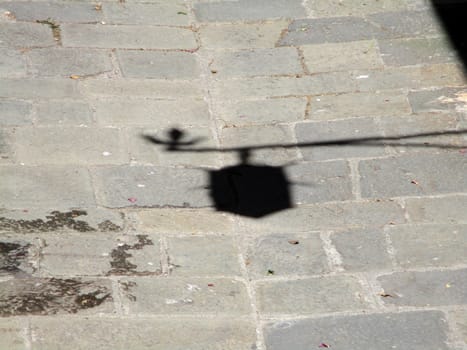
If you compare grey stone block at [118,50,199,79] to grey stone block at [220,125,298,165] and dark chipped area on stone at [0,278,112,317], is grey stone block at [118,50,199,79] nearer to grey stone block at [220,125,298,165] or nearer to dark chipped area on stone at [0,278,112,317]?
grey stone block at [220,125,298,165]

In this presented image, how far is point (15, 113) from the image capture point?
6375 mm

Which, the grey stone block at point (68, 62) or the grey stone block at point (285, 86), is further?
the grey stone block at point (68, 62)

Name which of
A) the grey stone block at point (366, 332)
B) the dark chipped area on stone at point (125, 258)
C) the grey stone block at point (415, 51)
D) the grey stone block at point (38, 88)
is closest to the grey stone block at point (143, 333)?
the grey stone block at point (366, 332)

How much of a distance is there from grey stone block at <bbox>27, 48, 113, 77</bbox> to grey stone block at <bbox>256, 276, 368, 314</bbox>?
8.37 feet

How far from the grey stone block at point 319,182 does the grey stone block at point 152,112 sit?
0.80 m

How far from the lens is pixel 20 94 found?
6.59 m

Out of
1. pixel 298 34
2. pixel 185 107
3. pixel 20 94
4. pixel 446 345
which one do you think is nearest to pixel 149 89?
pixel 185 107

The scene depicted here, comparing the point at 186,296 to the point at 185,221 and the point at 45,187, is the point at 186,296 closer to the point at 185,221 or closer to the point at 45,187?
the point at 185,221

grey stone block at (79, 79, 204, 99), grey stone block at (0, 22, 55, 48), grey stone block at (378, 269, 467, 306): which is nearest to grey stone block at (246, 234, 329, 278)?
grey stone block at (378, 269, 467, 306)

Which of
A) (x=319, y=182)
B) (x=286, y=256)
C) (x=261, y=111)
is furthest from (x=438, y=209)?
(x=261, y=111)

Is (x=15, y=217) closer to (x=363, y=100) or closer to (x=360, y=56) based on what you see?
(x=363, y=100)

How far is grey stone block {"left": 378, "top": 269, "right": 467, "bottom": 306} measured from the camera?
4.79m

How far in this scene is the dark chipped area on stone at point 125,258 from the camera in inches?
196

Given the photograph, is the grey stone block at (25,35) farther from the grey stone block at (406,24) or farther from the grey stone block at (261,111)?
the grey stone block at (406,24)
